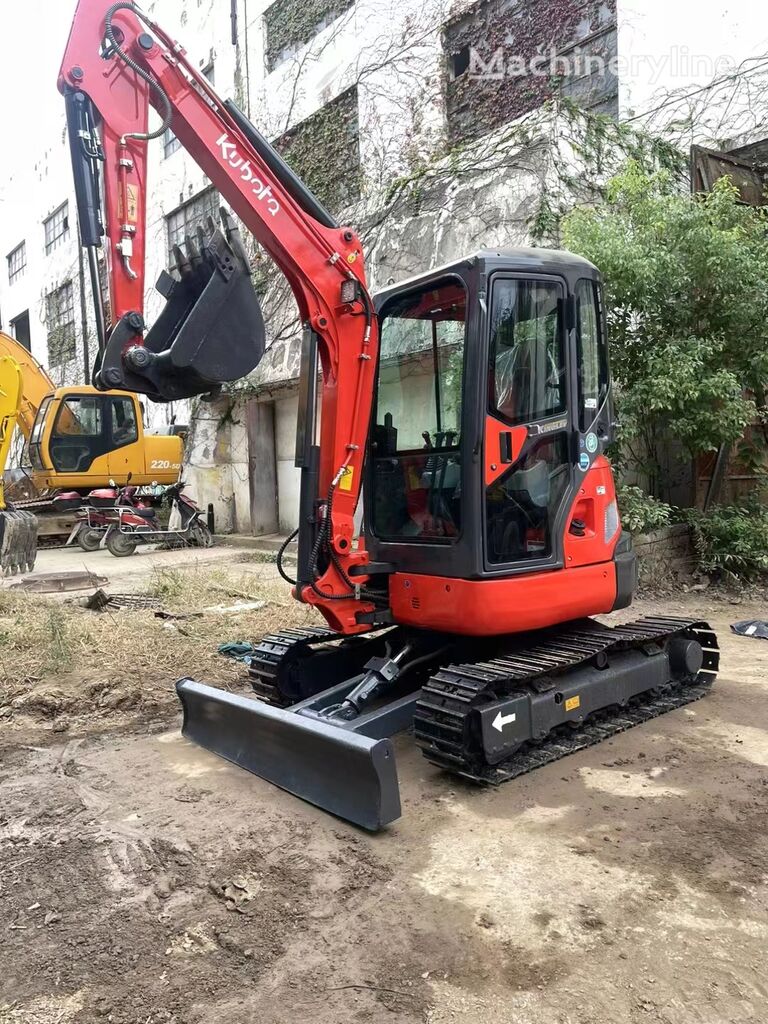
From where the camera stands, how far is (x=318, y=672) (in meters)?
4.63

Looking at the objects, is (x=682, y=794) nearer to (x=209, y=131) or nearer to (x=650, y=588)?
(x=209, y=131)

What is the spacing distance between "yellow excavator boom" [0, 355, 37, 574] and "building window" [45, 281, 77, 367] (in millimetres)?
12260

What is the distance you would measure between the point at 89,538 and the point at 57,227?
13563mm

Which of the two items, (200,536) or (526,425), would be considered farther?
(200,536)

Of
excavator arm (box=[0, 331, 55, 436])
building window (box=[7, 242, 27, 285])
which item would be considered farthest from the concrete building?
building window (box=[7, 242, 27, 285])

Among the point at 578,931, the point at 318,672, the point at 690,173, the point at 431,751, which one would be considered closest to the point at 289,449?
the point at 690,173

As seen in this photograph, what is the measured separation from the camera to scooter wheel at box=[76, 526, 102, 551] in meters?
13.5

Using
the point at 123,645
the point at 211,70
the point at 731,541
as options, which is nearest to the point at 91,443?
the point at 211,70

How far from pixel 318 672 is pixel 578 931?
7.79 feet

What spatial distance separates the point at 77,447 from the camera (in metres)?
14.2

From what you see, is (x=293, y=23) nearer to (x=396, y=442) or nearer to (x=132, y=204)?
(x=132, y=204)

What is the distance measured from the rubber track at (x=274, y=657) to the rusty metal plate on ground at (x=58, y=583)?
5.27m

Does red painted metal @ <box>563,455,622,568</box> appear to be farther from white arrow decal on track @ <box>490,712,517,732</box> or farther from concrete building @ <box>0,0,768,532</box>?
concrete building @ <box>0,0,768,532</box>

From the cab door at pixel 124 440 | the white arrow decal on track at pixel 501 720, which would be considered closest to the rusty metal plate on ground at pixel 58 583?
the cab door at pixel 124 440
